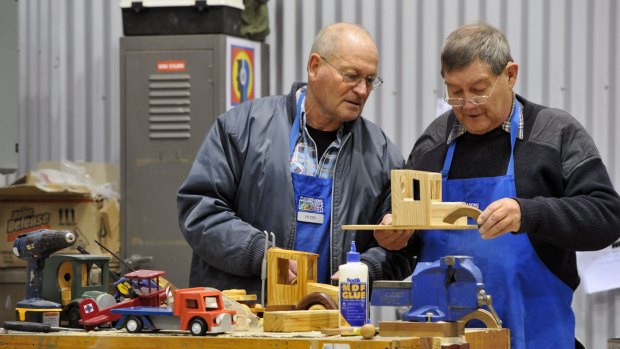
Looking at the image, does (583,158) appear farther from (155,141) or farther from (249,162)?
(155,141)

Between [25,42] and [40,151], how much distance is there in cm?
60

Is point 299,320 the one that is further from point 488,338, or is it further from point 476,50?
point 476,50

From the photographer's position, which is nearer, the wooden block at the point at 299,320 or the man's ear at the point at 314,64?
the wooden block at the point at 299,320

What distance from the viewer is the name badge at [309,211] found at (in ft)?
11.7

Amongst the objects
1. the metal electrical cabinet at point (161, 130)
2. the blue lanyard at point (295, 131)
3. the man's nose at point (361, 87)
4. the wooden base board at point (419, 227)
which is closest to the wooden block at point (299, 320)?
the wooden base board at point (419, 227)

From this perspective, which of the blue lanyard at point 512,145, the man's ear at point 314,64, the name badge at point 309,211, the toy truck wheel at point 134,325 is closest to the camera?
the toy truck wheel at point 134,325

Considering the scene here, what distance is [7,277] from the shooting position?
5293 mm

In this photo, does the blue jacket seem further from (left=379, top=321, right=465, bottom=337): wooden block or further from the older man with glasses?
(left=379, top=321, right=465, bottom=337): wooden block

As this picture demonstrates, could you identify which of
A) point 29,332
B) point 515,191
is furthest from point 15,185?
point 515,191

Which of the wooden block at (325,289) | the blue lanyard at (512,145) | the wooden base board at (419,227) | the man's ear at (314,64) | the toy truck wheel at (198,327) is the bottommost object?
the toy truck wheel at (198,327)

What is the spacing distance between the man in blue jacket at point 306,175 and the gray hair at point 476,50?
0.44m

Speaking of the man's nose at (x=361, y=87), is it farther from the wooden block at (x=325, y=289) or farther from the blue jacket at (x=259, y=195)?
the wooden block at (x=325, y=289)

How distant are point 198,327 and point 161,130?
2612 millimetres

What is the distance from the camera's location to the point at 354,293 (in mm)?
2914
